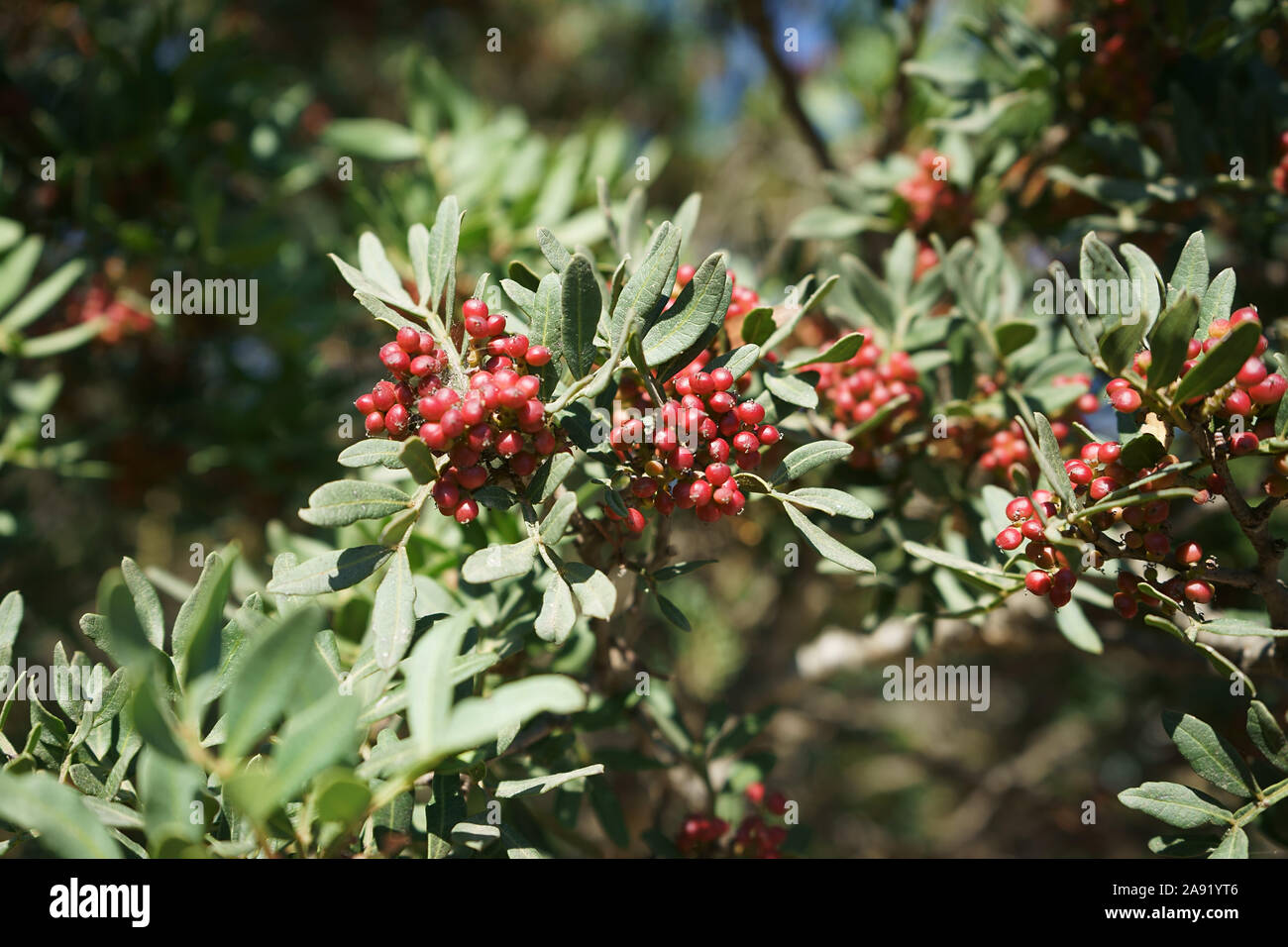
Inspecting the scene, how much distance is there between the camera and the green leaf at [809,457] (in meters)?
1.19

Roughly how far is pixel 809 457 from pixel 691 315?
27 cm

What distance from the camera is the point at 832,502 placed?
1.17 meters

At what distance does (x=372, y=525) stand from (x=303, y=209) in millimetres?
2915

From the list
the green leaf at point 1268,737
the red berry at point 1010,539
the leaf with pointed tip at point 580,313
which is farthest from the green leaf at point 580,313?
the green leaf at point 1268,737

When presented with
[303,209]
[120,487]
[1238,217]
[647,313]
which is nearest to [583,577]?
[647,313]

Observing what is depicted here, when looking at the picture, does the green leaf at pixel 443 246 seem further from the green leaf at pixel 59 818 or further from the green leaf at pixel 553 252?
the green leaf at pixel 59 818

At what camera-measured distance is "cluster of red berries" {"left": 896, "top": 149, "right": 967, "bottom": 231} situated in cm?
192

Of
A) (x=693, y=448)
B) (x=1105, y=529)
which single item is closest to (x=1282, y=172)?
(x=1105, y=529)

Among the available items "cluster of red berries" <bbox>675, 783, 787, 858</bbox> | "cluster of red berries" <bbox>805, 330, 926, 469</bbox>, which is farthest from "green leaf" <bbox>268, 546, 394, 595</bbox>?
"cluster of red berries" <bbox>675, 783, 787, 858</bbox>

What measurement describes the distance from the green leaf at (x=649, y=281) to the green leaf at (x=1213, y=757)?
102 cm

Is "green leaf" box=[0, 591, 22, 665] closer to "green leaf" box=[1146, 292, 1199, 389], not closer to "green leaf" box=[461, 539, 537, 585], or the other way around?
"green leaf" box=[461, 539, 537, 585]

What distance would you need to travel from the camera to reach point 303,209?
3.91 m

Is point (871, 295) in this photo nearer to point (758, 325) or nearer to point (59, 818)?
point (758, 325)

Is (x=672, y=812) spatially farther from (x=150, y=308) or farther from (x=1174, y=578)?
(x=150, y=308)
